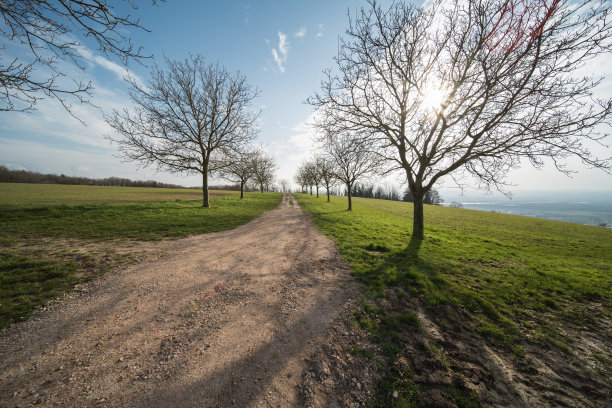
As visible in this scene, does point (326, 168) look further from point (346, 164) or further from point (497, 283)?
point (497, 283)

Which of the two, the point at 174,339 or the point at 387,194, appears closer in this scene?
the point at 174,339

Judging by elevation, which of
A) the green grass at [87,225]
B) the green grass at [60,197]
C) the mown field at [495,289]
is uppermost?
the green grass at [60,197]

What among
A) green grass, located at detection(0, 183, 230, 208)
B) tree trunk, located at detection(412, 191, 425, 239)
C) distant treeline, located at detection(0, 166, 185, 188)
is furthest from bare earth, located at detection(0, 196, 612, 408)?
distant treeline, located at detection(0, 166, 185, 188)

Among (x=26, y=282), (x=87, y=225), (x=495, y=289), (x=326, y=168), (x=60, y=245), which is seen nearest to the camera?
(x=26, y=282)

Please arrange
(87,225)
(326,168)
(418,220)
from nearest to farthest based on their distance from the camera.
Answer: (87,225), (418,220), (326,168)

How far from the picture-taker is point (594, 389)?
9.54 ft

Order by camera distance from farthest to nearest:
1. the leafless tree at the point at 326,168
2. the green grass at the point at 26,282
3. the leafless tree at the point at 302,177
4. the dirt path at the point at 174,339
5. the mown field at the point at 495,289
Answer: the leafless tree at the point at 302,177, the leafless tree at the point at 326,168, the mown field at the point at 495,289, the green grass at the point at 26,282, the dirt path at the point at 174,339

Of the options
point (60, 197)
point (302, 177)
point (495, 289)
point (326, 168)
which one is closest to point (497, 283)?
point (495, 289)

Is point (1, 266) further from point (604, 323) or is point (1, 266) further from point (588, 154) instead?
point (588, 154)

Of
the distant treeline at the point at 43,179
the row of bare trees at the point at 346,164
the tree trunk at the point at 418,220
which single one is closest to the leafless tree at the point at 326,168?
the row of bare trees at the point at 346,164

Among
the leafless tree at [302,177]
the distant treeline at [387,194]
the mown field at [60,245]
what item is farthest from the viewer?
the distant treeline at [387,194]

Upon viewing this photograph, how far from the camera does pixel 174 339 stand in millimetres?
3383

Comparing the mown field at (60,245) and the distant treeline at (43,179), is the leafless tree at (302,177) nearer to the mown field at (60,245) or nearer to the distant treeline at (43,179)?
the mown field at (60,245)

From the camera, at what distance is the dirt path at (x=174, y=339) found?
97.9 inches
